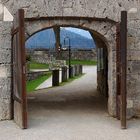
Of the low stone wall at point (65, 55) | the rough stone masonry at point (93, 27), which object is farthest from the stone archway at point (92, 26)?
the low stone wall at point (65, 55)

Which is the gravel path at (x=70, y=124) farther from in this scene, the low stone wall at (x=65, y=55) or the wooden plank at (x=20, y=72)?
the low stone wall at (x=65, y=55)

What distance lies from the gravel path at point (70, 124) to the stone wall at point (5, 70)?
40 cm

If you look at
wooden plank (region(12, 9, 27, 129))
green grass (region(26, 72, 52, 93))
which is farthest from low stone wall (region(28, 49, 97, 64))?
wooden plank (region(12, 9, 27, 129))

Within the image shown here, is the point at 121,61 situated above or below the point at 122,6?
below

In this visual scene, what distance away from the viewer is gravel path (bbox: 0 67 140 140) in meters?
8.41

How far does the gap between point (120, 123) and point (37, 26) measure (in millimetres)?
2924

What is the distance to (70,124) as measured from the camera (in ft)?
31.2

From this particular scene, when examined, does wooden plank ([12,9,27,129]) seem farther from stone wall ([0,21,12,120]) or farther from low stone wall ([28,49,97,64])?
low stone wall ([28,49,97,64])

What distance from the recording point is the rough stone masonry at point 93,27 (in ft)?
33.1

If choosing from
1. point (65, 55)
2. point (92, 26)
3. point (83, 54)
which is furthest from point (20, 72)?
point (83, 54)

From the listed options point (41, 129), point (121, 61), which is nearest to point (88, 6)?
point (121, 61)

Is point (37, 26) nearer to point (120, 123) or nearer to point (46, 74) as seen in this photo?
point (120, 123)

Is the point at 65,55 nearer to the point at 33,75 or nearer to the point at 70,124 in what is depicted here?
the point at 33,75

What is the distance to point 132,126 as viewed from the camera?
372 inches
